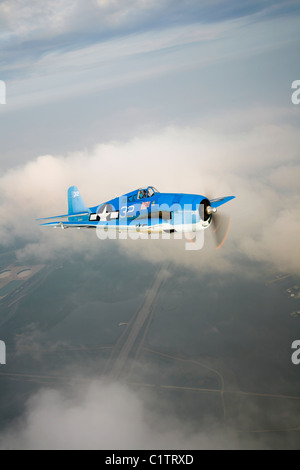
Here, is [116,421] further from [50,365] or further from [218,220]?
[218,220]

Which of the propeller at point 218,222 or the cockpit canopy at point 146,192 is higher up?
the cockpit canopy at point 146,192

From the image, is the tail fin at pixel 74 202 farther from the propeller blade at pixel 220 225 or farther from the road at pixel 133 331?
the road at pixel 133 331

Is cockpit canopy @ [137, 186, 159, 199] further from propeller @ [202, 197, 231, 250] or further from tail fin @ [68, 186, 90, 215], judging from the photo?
tail fin @ [68, 186, 90, 215]

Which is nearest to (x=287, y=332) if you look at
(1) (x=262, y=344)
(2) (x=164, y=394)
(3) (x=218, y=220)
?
(1) (x=262, y=344)

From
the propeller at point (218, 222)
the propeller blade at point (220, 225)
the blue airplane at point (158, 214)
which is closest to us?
the blue airplane at point (158, 214)

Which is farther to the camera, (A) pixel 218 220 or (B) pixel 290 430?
(B) pixel 290 430

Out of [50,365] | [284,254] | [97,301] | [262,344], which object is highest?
[284,254]

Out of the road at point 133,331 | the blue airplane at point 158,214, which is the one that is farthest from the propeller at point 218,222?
the road at point 133,331

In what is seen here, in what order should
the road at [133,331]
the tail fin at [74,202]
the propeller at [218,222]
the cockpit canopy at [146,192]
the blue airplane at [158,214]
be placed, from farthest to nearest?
the road at [133,331] < the tail fin at [74,202] < the cockpit canopy at [146,192] < the propeller at [218,222] < the blue airplane at [158,214]
